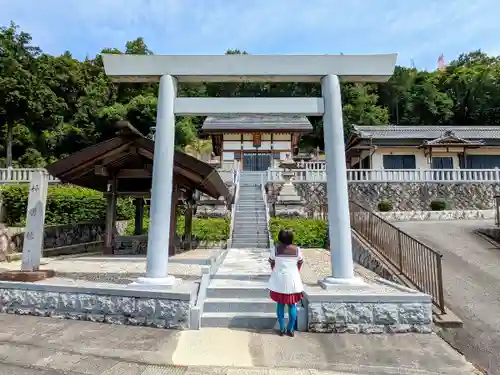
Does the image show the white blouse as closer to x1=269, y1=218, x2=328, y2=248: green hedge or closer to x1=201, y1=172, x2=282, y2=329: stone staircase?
x1=201, y1=172, x2=282, y2=329: stone staircase

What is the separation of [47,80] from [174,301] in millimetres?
36846

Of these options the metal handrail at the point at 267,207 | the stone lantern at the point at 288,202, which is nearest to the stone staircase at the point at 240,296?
the metal handrail at the point at 267,207

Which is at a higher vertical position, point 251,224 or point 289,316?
point 251,224

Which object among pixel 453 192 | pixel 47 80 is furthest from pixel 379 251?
pixel 47 80

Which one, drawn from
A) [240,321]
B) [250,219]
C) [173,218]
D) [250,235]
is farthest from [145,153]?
[250,219]

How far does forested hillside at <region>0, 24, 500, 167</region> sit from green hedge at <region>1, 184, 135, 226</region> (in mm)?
12541

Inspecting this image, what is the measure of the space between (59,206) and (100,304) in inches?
444

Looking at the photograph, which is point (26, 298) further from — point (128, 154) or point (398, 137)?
point (398, 137)

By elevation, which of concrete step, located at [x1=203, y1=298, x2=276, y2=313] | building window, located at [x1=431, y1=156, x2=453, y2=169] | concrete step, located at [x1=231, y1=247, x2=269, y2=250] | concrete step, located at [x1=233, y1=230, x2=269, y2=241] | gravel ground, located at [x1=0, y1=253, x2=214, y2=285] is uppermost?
building window, located at [x1=431, y1=156, x2=453, y2=169]

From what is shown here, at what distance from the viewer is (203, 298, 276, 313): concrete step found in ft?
16.7

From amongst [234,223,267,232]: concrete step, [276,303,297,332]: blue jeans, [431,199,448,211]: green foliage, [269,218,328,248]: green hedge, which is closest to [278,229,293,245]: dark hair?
[276,303,297,332]: blue jeans

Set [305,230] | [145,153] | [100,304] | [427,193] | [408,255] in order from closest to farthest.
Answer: [100,304]
[408,255]
[145,153]
[305,230]
[427,193]

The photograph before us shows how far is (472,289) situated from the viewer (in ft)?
21.4

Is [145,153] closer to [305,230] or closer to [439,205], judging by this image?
[305,230]
